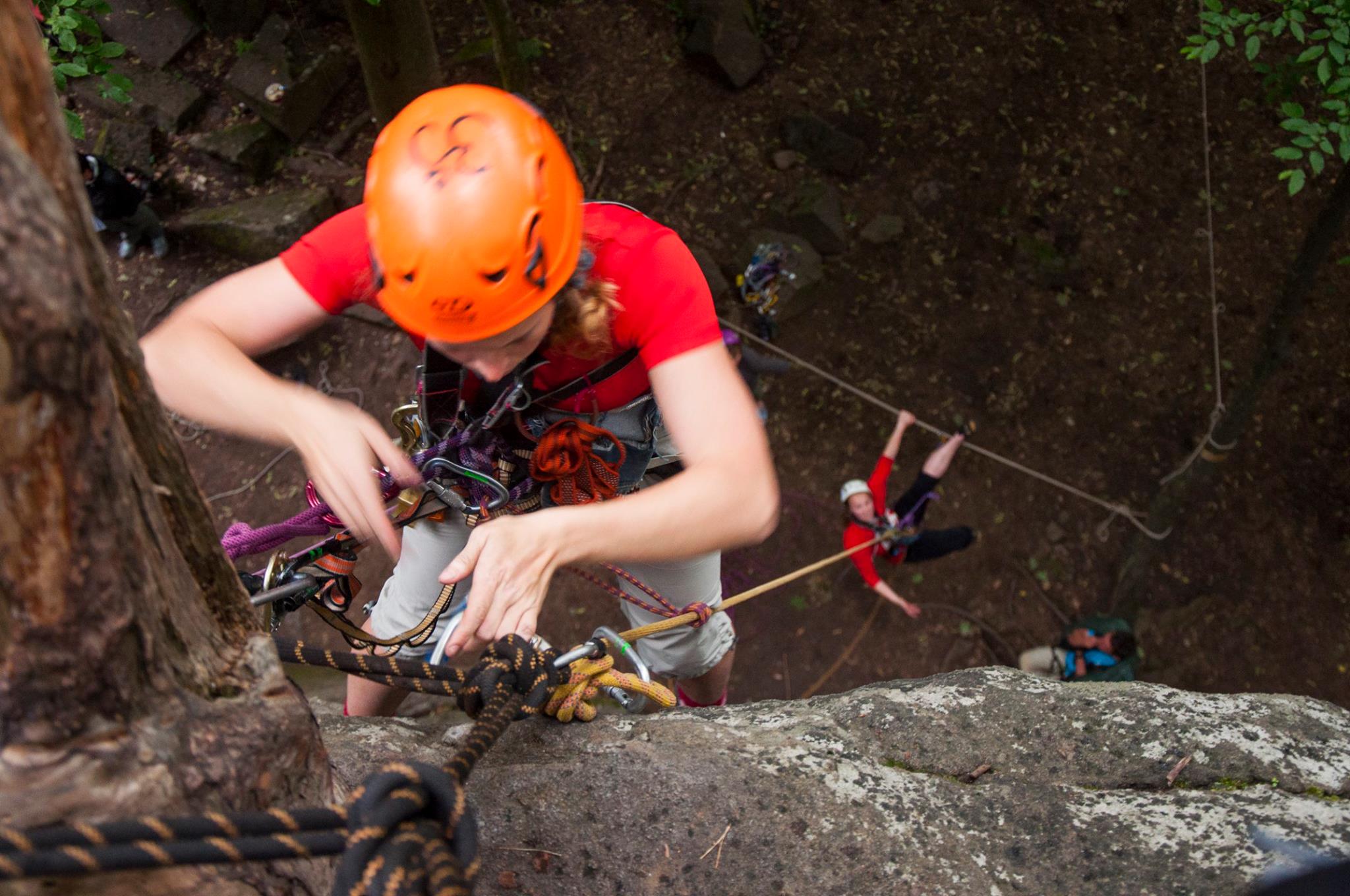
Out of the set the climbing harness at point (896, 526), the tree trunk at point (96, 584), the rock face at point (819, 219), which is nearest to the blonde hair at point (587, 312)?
the tree trunk at point (96, 584)

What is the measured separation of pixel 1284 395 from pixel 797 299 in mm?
3539

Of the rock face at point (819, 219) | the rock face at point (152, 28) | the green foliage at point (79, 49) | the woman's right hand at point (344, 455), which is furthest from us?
the rock face at point (152, 28)

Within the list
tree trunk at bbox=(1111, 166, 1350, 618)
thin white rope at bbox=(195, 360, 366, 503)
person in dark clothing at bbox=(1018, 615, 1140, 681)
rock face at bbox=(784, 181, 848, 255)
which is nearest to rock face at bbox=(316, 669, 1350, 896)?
tree trunk at bbox=(1111, 166, 1350, 618)

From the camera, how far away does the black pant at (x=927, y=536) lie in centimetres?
495

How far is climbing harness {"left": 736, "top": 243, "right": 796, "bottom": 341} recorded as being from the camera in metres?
5.68

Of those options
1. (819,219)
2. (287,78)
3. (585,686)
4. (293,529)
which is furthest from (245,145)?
(585,686)

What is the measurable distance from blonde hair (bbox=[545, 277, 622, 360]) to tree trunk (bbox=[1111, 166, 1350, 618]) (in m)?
3.46

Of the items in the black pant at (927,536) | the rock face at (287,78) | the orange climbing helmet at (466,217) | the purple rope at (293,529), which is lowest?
the black pant at (927,536)

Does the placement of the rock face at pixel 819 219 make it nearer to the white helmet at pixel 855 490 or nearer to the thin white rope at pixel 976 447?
the thin white rope at pixel 976 447

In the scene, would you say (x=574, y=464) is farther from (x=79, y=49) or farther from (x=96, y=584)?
(x=79, y=49)

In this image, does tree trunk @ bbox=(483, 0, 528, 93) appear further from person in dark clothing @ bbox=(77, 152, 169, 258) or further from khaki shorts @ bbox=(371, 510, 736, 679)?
khaki shorts @ bbox=(371, 510, 736, 679)

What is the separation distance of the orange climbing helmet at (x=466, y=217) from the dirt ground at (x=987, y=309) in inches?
142

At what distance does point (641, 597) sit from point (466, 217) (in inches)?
74.2

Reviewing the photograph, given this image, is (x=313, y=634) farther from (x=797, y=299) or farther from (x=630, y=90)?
(x=630, y=90)
